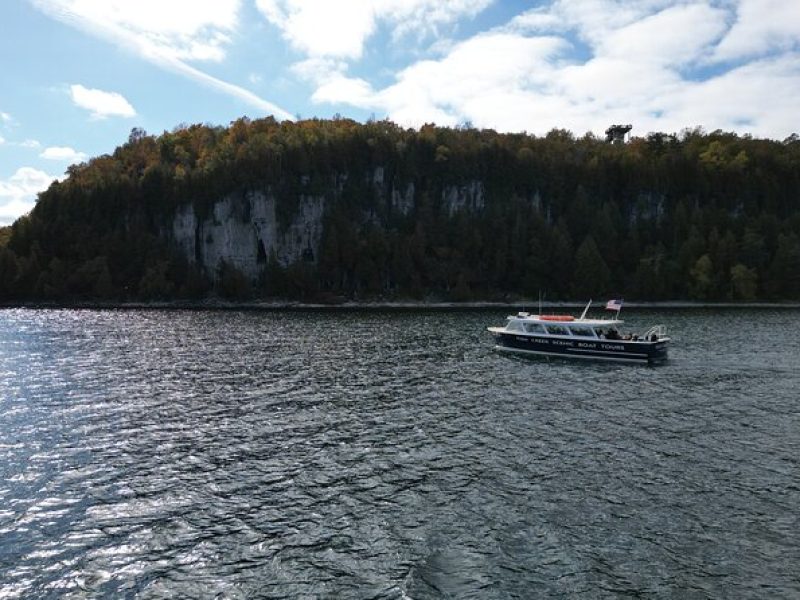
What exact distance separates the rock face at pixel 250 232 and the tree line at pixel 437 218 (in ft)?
7.62

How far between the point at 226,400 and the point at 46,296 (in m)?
140

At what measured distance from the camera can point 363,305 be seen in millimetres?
143000

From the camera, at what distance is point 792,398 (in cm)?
3681

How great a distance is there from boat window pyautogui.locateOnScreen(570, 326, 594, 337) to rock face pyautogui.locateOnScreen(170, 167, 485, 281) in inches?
4553

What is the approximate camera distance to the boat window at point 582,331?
184 ft

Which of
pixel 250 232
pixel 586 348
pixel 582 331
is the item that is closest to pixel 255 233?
pixel 250 232

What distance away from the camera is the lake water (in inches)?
637

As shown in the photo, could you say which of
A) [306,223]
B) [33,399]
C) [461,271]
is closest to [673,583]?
[33,399]

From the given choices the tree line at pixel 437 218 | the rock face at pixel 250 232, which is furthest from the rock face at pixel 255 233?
the tree line at pixel 437 218

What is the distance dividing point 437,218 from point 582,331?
117 m

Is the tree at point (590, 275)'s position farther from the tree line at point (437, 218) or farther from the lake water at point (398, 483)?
the lake water at point (398, 483)

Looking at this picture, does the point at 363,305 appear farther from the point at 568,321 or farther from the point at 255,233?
the point at 568,321

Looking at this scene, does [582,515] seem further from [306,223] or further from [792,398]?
[306,223]

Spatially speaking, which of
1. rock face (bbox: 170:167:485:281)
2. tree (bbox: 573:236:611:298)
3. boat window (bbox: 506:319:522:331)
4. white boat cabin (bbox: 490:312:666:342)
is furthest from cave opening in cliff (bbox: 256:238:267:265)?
boat window (bbox: 506:319:522:331)
